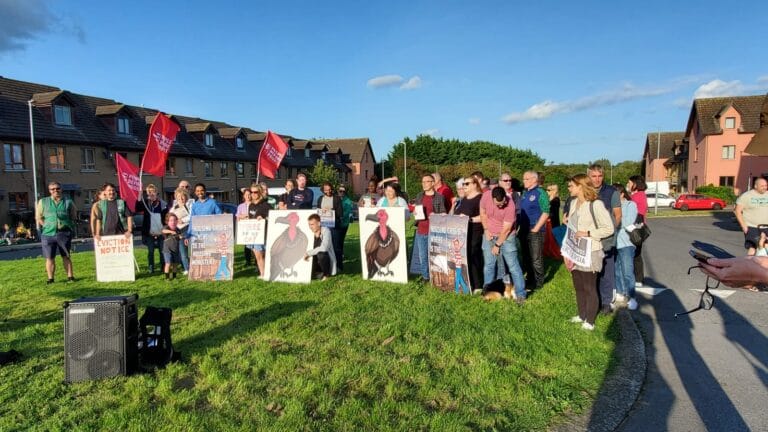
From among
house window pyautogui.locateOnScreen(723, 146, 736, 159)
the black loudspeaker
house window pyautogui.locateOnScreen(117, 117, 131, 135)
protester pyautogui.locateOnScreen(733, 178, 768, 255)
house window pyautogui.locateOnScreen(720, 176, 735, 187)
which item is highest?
house window pyautogui.locateOnScreen(117, 117, 131, 135)

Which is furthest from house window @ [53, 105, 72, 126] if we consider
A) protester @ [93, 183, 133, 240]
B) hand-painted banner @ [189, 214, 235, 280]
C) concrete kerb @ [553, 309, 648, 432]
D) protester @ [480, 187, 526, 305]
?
concrete kerb @ [553, 309, 648, 432]

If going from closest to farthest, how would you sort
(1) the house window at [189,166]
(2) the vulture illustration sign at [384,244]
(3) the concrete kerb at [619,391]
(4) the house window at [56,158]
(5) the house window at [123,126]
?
(3) the concrete kerb at [619,391] < (2) the vulture illustration sign at [384,244] < (4) the house window at [56,158] < (5) the house window at [123,126] < (1) the house window at [189,166]

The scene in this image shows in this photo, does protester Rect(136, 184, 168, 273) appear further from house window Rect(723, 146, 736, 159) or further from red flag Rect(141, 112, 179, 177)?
house window Rect(723, 146, 736, 159)

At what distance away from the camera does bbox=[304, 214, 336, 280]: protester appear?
8.49 meters

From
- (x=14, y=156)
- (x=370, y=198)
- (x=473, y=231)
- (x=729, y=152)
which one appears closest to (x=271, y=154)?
(x=370, y=198)

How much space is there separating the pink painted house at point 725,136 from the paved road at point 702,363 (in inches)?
1642

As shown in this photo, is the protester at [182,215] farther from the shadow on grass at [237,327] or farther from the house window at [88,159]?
the house window at [88,159]

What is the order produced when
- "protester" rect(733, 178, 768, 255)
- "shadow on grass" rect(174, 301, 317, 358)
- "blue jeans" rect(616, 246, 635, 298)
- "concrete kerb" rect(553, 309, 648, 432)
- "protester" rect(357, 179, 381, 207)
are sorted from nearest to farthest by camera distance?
"concrete kerb" rect(553, 309, 648, 432), "shadow on grass" rect(174, 301, 317, 358), "blue jeans" rect(616, 246, 635, 298), "protester" rect(733, 178, 768, 255), "protester" rect(357, 179, 381, 207)

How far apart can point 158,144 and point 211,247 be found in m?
2.56

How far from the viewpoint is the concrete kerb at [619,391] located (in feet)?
11.5

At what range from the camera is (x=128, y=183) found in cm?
956

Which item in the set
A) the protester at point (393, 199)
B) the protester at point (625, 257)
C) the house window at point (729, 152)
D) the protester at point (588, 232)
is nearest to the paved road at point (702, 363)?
the protester at point (625, 257)

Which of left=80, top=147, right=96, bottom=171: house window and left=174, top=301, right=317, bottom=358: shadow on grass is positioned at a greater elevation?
left=80, top=147, right=96, bottom=171: house window

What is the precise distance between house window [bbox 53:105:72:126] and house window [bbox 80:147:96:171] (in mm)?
1920
